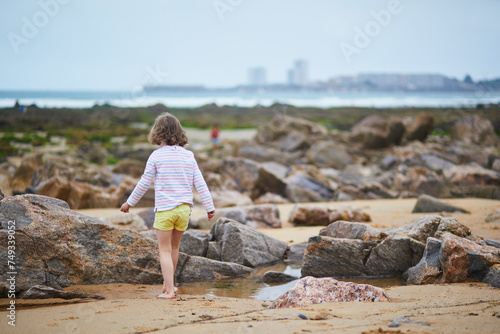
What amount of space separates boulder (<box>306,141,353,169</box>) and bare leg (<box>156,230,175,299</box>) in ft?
48.3

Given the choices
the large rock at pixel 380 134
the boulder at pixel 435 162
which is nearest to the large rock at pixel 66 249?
the boulder at pixel 435 162

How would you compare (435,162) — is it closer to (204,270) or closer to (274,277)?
(274,277)

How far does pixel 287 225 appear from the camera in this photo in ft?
30.3

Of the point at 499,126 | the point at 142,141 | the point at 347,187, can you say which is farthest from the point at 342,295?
the point at 499,126

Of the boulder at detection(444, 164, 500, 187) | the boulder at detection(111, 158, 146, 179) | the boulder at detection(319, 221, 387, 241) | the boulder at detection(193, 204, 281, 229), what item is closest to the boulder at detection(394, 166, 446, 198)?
the boulder at detection(444, 164, 500, 187)

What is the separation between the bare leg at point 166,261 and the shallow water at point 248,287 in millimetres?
636

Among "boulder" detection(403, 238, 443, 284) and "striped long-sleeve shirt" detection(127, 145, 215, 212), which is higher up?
"striped long-sleeve shirt" detection(127, 145, 215, 212)

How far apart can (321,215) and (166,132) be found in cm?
476

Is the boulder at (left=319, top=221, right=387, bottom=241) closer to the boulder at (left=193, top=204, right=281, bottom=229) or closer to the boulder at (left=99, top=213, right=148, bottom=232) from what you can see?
the boulder at (left=193, top=204, right=281, bottom=229)

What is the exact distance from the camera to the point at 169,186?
16.2 ft

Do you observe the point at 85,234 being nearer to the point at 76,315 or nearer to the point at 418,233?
the point at 76,315

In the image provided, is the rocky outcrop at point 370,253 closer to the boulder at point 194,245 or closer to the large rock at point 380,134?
the boulder at point 194,245

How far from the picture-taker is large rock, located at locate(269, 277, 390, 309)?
4.41 m

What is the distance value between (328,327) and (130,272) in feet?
9.20
